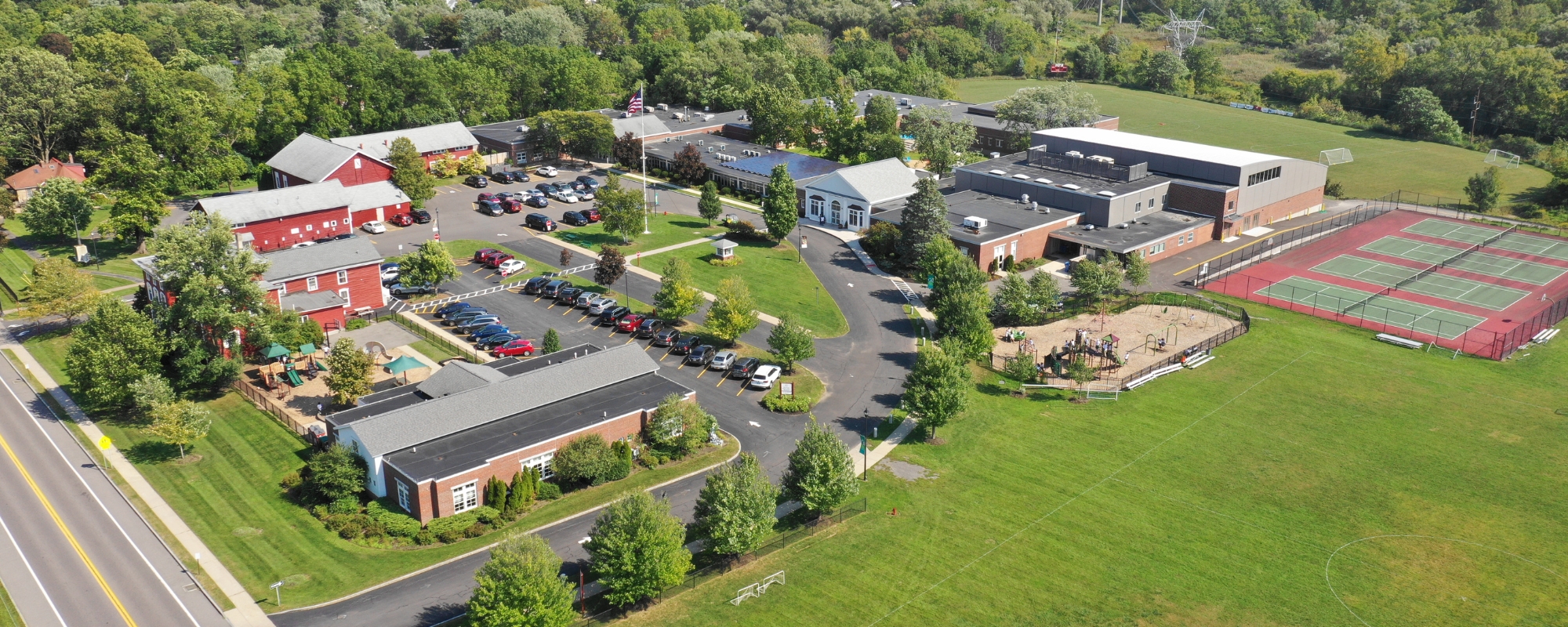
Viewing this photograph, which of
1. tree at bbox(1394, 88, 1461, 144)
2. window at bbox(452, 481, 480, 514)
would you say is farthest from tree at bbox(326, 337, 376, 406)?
tree at bbox(1394, 88, 1461, 144)

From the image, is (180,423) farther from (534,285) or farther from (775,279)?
(775,279)

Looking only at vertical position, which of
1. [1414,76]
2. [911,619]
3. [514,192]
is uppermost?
[1414,76]

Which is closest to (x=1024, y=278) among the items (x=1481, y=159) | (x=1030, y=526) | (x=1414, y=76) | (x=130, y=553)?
(x=1030, y=526)

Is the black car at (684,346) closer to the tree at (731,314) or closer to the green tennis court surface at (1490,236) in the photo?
the tree at (731,314)

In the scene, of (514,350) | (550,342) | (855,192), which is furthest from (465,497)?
(855,192)

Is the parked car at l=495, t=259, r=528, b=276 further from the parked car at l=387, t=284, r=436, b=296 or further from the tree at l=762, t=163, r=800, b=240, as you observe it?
the tree at l=762, t=163, r=800, b=240

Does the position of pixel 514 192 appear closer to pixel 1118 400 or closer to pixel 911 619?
pixel 1118 400
